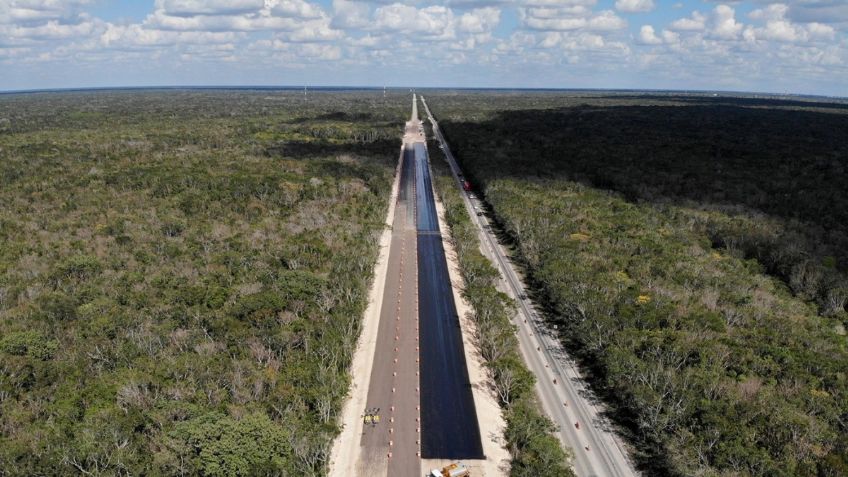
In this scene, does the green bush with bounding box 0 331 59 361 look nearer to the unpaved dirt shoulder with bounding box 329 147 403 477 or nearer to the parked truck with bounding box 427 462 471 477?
the unpaved dirt shoulder with bounding box 329 147 403 477

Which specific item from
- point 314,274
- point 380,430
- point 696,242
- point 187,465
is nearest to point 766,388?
point 380,430

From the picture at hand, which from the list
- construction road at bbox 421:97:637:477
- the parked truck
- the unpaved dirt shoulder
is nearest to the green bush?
the unpaved dirt shoulder

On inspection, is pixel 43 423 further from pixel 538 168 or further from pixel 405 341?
pixel 538 168

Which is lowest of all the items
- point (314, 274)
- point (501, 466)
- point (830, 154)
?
point (501, 466)

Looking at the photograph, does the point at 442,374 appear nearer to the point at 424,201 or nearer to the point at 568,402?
the point at 568,402

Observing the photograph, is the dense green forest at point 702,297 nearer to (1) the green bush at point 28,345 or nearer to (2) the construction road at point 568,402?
(2) the construction road at point 568,402

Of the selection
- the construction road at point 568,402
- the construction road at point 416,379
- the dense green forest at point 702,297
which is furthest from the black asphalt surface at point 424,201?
the construction road at point 568,402
